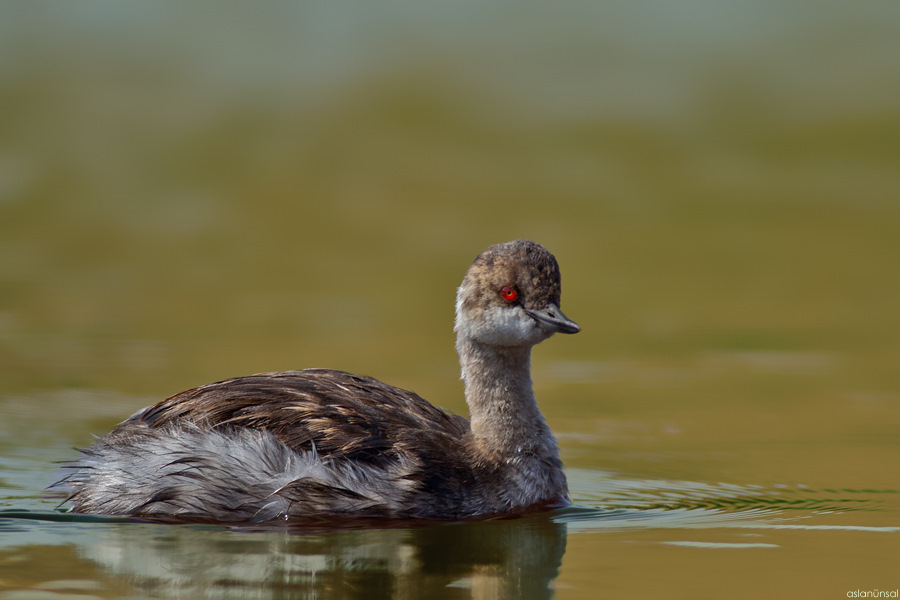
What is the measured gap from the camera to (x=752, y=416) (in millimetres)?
13016

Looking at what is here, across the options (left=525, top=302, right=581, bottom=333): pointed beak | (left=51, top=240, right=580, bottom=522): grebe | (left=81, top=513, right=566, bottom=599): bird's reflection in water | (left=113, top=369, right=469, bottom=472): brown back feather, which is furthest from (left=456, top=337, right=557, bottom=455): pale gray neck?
(left=81, top=513, right=566, bottom=599): bird's reflection in water

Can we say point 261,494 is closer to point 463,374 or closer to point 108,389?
point 463,374

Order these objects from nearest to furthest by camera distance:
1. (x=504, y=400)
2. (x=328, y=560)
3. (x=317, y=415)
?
(x=328, y=560), (x=317, y=415), (x=504, y=400)

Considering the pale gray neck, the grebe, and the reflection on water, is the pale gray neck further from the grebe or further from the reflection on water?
the reflection on water

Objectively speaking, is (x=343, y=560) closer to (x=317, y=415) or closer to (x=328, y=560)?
(x=328, y=560)

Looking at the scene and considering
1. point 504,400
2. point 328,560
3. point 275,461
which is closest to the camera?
point 328,560

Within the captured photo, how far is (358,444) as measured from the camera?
30.5 ft

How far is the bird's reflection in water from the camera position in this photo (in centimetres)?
763

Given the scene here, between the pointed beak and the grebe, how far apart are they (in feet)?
0.03

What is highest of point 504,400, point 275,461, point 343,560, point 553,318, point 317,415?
point 553,318

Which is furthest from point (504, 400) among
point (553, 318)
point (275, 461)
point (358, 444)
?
point (275, 461)

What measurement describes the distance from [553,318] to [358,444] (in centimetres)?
146

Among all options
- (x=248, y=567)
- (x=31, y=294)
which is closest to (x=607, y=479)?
(x=248, y=567)

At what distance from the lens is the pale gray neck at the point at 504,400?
988cm
